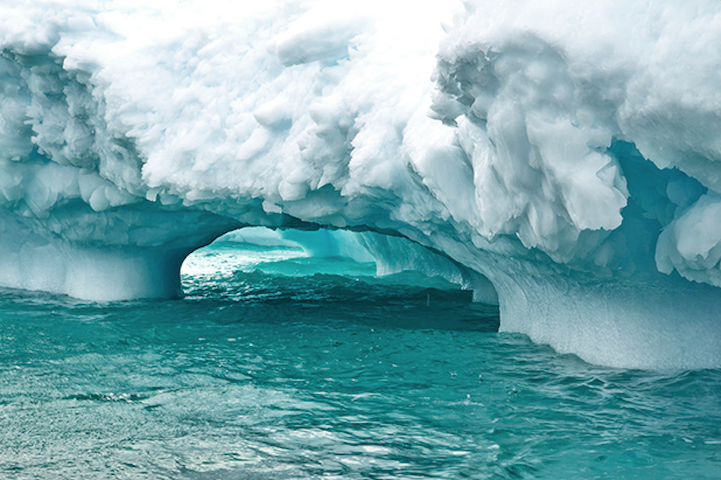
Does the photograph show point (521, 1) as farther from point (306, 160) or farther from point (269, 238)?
point (269, 238)

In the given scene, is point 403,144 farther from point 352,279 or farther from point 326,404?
point 352,279

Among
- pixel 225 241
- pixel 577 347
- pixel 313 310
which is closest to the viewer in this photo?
pixel 577 347

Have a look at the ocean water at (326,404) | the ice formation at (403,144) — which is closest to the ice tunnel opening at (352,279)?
the ice formation at (403,144)

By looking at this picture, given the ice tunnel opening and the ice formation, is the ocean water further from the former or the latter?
the ice tunnel opening

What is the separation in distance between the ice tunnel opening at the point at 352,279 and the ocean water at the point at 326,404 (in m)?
1.22

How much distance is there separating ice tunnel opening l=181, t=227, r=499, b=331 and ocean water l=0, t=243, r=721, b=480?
122 centimetres

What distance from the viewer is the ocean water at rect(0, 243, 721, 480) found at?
12.6 feet

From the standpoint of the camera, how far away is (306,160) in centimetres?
630

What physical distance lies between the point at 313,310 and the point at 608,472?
5.40 meters

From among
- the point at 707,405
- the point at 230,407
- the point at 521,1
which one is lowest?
the point at 230,407

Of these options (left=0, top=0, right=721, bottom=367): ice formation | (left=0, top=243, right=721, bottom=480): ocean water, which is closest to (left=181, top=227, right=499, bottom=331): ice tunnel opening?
(left=0, top=0, right=721, bottom=367): ice formation

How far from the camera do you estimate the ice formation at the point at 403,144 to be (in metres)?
3.68

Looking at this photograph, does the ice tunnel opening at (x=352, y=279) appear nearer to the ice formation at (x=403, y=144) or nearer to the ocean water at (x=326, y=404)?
the ice formation at (x=403, y=144)

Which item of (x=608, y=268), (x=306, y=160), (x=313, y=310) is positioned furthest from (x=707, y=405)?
(x=313, y=310)
